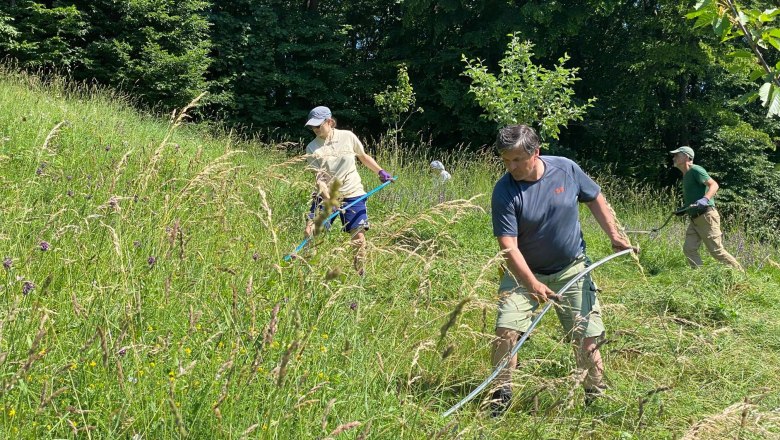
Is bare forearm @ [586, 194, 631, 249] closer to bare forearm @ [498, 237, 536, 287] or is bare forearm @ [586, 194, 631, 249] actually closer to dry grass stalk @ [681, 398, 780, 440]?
bare forearm @ [498, 237, 536, 287]

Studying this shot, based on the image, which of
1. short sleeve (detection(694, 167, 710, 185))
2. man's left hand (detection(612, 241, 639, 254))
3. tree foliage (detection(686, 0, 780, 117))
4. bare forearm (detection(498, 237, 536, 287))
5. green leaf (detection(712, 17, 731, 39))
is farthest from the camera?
short sleeve (detection(694, 167, 710, 185))

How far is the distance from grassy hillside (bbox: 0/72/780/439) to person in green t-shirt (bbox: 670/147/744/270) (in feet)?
1.80

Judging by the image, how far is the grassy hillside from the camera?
81.4 inches

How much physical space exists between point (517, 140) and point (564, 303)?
1.00 meters

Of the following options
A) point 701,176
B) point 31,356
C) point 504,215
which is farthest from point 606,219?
point 701,176

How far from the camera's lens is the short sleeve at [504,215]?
3559mm

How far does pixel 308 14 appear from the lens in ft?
70.6

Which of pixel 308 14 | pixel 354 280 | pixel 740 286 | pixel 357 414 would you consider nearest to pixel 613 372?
pixel 354 280

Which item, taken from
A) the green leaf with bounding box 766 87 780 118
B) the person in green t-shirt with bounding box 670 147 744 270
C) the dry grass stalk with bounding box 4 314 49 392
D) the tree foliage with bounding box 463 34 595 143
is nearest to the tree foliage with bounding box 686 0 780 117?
the green leaf with bounding box 766 87 780 118

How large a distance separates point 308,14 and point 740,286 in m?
18.0

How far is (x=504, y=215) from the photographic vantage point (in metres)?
3.58

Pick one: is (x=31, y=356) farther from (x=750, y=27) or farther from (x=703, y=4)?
(x=750, y=27)

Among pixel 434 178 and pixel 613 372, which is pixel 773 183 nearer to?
pixel 434 178

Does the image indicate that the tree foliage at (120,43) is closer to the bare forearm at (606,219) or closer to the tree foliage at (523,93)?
the tree foliage at (523,93)
